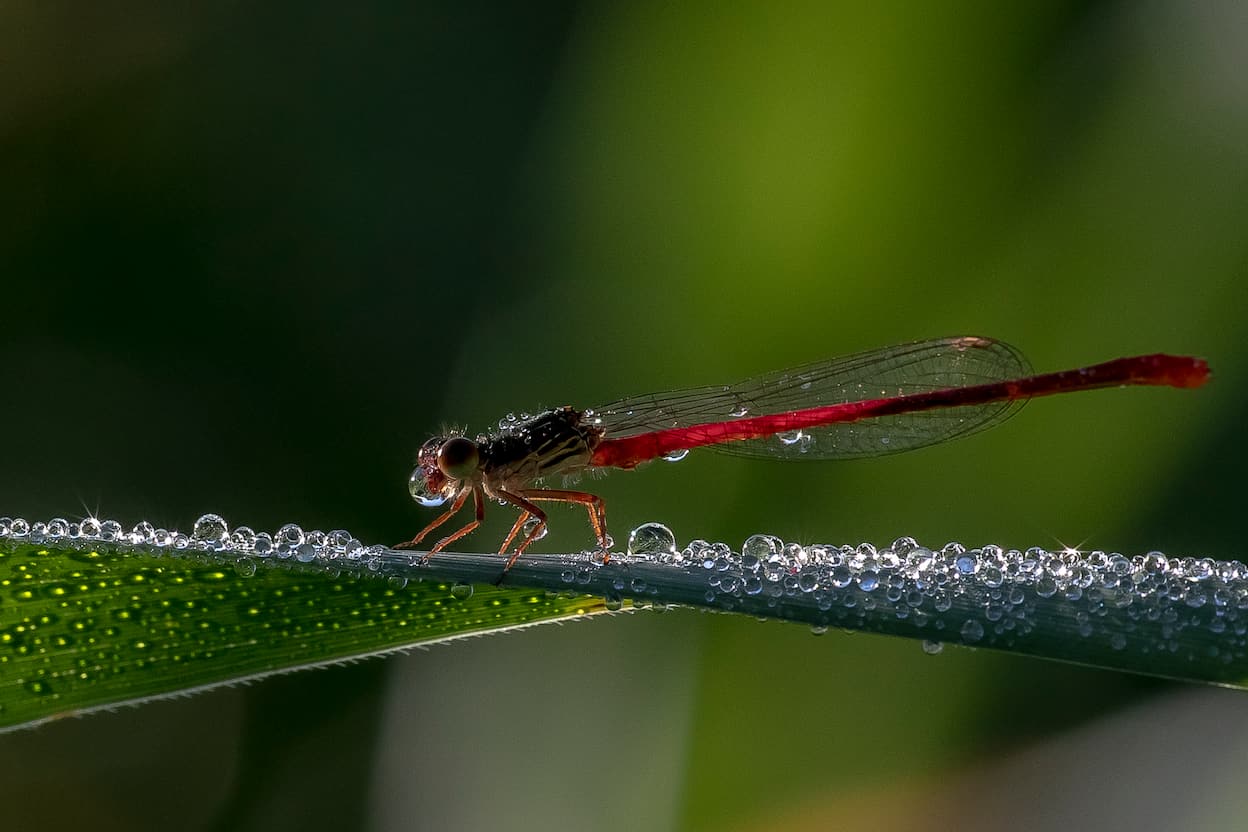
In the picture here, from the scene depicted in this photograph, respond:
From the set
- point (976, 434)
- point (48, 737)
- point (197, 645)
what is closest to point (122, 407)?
point (48, 737)

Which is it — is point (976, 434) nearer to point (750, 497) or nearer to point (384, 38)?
point (750, 497)

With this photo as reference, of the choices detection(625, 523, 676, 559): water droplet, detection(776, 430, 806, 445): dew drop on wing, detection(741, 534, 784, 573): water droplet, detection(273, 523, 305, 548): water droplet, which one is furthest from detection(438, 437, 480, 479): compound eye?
detection(741, 534, 784, 573): water droplet

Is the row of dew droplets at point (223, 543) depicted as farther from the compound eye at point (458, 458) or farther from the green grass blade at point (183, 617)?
the compound eye at point (458, 458)

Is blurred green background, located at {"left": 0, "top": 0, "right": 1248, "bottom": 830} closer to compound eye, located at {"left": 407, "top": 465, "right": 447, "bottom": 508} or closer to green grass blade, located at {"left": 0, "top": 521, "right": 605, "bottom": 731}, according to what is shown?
compound eye, located at {"left": 407, "top": 465, "right": 447, "bottom": 508}

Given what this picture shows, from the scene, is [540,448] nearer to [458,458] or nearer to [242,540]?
[458,458]

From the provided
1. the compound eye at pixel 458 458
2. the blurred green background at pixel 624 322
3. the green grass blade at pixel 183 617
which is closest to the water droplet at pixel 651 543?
the green grass blade at pixel 183 617
